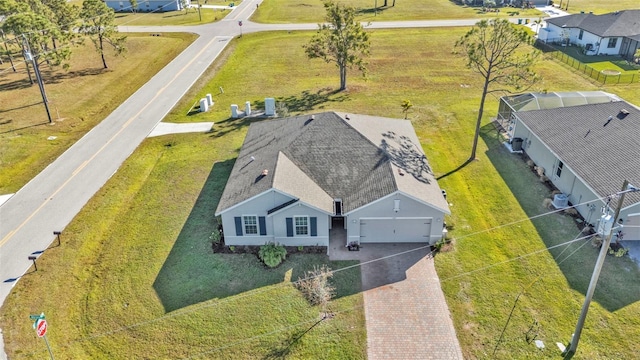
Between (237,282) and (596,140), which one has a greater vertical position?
(596,140)

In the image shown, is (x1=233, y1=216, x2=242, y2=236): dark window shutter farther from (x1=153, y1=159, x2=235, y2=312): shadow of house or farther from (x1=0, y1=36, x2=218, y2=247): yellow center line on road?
(x1=0, y1=36, x2=218, y2=247): yellow center line on road

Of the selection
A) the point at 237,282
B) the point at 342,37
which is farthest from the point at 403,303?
the point at 342,37

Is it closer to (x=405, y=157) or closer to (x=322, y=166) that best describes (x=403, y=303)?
(x=322, y=166)

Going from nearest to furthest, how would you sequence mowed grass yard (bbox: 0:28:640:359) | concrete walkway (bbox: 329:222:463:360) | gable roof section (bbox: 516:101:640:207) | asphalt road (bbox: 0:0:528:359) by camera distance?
concrete walkway (bbox: 329:222:463:360)
mowed grass yard (bbox: 0:28:640:359)
gable roof section (bbox: 516:101:640:207)
asphalt road (bbox: 0:0:528:359)

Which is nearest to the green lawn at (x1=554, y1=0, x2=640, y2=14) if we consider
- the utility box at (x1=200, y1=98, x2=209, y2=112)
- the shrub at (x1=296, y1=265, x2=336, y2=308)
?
the utility box at (x1=200, y1=98, x2=209, y2=112)

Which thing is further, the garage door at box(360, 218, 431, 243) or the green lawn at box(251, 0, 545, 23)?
the green lawn at box(251, 0, 545, 23)

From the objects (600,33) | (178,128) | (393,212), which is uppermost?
(600,33)
